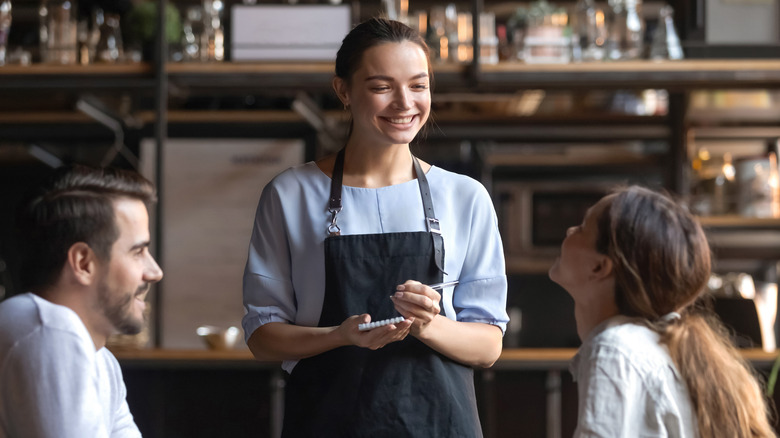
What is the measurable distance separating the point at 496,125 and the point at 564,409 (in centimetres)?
191

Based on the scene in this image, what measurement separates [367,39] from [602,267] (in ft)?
2.01

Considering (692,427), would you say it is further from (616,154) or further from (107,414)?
(616,154)

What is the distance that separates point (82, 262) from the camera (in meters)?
1.24

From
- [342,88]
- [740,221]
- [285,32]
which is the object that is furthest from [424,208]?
[740,221]

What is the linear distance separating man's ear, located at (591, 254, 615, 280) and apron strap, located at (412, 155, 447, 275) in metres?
0.35

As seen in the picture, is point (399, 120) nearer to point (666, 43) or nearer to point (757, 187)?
point (666, 43)

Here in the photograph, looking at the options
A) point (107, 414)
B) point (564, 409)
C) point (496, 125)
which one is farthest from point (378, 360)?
point (496, 125)

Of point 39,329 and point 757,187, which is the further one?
point 757,187

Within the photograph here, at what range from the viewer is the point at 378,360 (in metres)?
1.41

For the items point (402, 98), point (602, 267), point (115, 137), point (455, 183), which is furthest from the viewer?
point (115, 137)

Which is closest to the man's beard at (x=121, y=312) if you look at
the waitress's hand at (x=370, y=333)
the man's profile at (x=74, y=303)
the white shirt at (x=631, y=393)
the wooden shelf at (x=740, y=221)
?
the man's profile at (x=74, y=303)

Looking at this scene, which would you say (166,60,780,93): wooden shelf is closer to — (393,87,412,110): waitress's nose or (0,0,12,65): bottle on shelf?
(0,0,12,65): bottle on shelf

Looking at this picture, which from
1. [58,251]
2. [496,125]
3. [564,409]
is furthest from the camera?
[496,125]

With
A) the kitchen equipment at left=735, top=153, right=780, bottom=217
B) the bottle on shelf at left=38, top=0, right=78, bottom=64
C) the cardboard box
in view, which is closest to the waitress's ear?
the cardboard box
